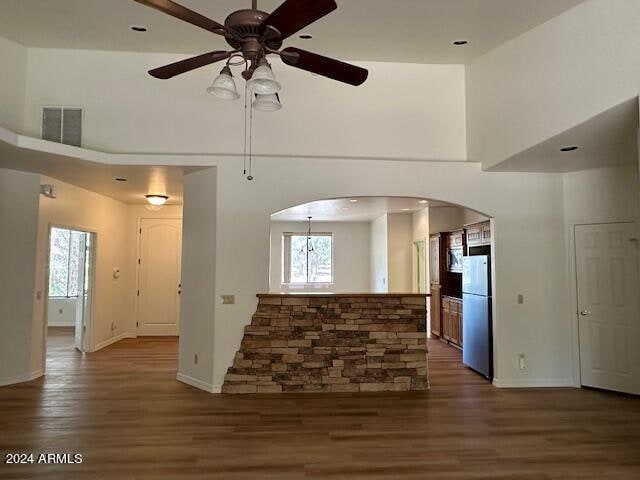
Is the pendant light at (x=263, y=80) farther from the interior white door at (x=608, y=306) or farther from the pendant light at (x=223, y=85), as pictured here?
the interior white door at (x=608, y=306)

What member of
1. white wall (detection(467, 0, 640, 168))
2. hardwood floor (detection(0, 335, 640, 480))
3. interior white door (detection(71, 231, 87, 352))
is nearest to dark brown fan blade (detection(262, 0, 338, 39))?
white wall (detection(467, 0, 640, 168))

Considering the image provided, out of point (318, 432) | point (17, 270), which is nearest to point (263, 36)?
point (318, 432)

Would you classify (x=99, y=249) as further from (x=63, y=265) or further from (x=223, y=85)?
(x=223, y=85)

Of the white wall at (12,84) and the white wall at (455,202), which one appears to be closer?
the white wall at (12,84)

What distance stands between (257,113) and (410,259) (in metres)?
5.28

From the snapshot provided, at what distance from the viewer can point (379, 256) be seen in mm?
9992

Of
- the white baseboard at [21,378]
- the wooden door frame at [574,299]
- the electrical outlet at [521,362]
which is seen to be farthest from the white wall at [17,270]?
the wooden door frame at [574,299]

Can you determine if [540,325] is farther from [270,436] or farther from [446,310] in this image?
[270,436]

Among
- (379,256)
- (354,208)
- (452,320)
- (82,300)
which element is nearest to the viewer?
(82,300)

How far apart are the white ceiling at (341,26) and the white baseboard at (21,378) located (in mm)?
3817

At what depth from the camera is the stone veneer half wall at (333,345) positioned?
495 cm

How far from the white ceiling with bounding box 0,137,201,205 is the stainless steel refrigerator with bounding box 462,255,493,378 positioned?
372 centimetres

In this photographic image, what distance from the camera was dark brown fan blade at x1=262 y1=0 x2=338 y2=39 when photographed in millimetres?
2006

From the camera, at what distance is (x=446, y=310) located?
25.6 ft
